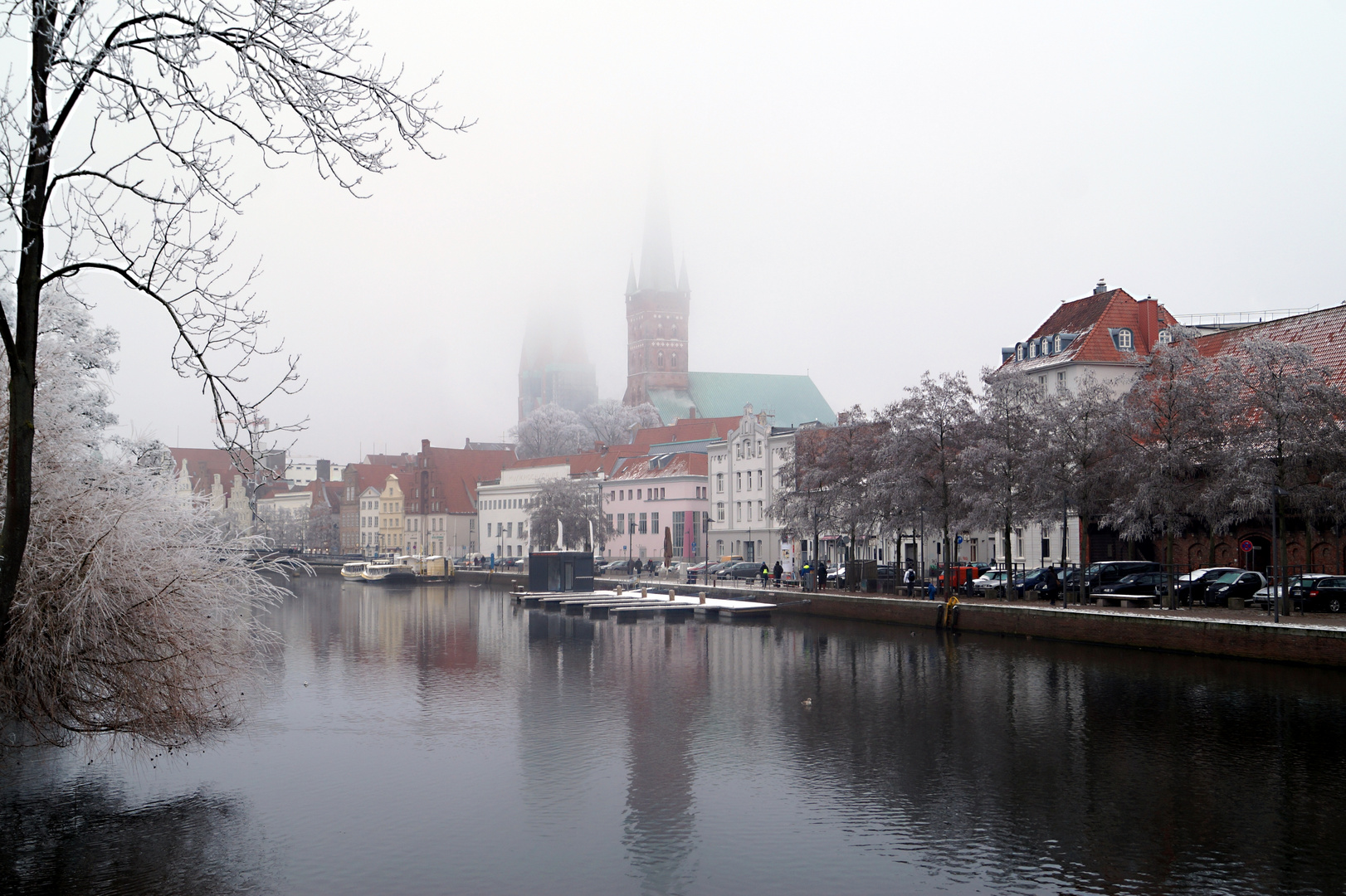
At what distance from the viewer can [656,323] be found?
19175 centimetres

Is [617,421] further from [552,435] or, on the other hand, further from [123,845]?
[123,845]

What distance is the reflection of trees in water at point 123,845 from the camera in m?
14.4

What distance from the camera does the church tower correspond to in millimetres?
187125

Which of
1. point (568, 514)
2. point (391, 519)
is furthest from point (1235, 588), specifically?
point (391, 519)

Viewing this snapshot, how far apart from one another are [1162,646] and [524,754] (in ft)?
72.5

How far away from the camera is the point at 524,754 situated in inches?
887

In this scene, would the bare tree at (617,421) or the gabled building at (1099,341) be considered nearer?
the gabled building at (1099,341)

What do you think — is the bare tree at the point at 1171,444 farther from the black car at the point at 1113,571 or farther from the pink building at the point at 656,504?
the pink building at the point at 656,504

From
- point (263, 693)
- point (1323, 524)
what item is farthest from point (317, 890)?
point (1323, 524)

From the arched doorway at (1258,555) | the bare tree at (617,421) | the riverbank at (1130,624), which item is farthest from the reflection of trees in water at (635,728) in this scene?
the bare tree at (617,421)

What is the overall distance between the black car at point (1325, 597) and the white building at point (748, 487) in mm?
48105

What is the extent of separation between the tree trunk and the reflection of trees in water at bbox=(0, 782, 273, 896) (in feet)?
14.8

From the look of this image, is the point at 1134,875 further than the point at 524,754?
No

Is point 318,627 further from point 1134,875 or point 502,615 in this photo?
point 1134,875
